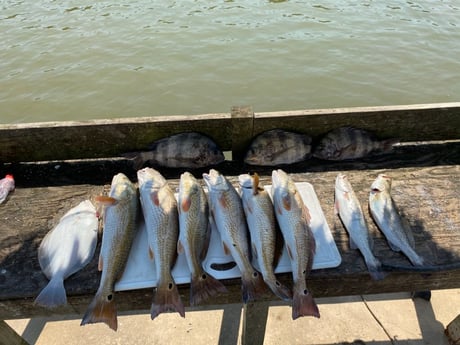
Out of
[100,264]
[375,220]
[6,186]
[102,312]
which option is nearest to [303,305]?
[375,220]

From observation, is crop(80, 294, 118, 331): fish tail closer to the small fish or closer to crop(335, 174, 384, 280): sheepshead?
the small fish

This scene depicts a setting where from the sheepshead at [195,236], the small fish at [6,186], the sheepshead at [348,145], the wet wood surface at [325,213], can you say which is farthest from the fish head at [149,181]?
the sheepshead at [348,145]

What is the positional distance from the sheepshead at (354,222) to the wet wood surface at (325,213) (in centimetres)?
6

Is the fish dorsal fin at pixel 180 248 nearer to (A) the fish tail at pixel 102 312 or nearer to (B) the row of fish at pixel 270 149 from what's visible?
(A) the fish tail at pixel 102 312

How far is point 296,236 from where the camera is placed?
2.44 m

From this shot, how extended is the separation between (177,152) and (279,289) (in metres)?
1.69

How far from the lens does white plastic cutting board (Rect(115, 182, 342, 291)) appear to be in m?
2.25

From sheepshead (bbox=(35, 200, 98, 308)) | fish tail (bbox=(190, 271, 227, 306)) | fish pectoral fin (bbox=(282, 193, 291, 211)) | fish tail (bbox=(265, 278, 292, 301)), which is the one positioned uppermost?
fish pectoral fin (bbox=(282, 193, 291, 211))

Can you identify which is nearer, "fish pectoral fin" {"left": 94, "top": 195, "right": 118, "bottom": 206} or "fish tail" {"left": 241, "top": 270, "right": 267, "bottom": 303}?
"fish tail" {"left": 241, "top": 270, "right": 267, "bottom": 303}

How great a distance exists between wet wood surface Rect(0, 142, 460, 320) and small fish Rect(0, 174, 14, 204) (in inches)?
2.2

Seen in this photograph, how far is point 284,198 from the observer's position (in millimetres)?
2645

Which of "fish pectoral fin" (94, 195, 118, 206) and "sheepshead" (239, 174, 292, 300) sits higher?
"fish pectoral fin" (94, 195, 118, 206)

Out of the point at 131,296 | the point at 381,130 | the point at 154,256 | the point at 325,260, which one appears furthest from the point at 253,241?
the point at 381,130

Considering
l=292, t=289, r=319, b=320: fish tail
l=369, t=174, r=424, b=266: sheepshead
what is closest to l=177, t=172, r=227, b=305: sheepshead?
l=292, t=289, r=319, b=320: fish tail
